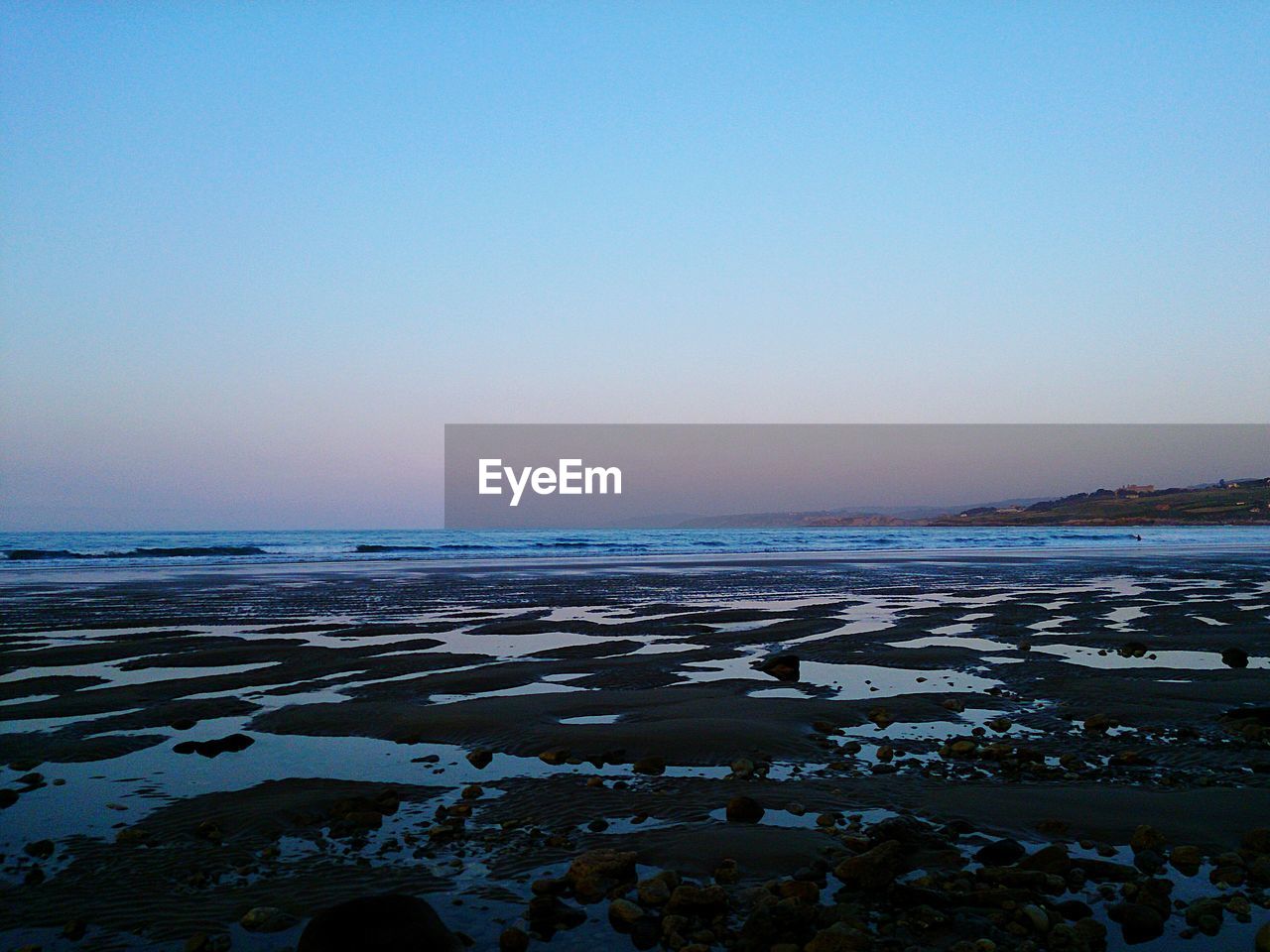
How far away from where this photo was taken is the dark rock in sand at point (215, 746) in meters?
7.90

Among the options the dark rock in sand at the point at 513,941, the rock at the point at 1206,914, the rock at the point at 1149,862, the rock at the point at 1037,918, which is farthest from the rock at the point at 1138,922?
the dark rock in sand at the point at 513,941

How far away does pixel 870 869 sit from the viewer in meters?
4.72

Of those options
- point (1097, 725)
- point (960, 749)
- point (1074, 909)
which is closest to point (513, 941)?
point (1074, 909)

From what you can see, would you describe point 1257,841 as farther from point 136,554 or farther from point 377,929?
point 136,554

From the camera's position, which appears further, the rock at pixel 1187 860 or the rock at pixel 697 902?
the rock at pixel 1187 860

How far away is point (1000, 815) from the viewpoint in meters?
5.86

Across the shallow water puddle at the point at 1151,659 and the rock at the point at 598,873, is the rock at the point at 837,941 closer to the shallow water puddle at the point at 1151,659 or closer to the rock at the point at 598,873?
the rock at the point at 598,873

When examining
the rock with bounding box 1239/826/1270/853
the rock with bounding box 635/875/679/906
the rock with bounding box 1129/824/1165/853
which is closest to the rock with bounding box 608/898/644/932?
the rock with bounding box 635/875/679/906

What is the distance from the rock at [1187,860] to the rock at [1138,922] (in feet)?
2.72

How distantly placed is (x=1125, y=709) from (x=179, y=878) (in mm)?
9101

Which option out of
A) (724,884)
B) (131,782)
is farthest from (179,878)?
(724,884)

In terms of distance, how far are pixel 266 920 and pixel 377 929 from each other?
2.59 ft

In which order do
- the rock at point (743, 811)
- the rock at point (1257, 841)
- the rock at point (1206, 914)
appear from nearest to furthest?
the rock at point (1206, 914)
the rock at point (1257, 841)
the rock at point (743, 811)

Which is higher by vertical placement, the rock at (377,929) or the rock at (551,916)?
the rock at (377,929)
